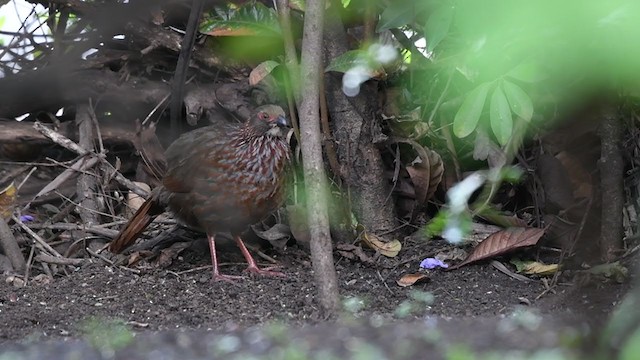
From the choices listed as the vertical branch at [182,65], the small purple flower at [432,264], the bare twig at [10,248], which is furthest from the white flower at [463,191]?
the bare twig at [10,248]

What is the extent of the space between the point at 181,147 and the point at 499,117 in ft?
5.78

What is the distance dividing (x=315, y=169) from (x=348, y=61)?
3.62ft

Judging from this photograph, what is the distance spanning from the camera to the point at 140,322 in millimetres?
3189

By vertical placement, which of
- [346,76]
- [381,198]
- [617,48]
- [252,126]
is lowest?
[381,198]

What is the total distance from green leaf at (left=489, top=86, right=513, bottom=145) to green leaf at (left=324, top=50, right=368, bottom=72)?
841 mm

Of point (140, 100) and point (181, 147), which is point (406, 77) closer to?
point (181, 147)

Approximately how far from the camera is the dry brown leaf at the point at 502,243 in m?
3.81

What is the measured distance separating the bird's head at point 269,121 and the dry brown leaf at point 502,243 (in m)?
1.26

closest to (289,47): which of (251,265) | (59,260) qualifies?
(251,265)

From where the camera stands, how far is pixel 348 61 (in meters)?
4.00

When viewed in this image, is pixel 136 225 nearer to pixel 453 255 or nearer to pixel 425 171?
pixel 425 171

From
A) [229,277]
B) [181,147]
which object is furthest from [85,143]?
[229,277]

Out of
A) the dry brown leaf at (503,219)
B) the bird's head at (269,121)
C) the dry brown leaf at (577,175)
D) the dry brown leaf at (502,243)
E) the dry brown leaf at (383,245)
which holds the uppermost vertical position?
the bird's head at (269,121)

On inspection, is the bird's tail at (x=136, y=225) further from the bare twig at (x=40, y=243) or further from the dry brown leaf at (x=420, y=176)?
the dry brown leaf at (x=420, y=176)
